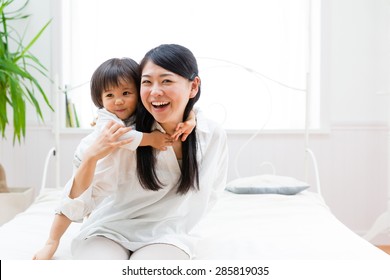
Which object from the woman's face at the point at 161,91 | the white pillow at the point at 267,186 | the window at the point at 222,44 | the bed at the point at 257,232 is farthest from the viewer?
the window at the point at 222,44

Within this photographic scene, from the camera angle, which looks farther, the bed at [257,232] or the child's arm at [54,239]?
the bed at [257,232]

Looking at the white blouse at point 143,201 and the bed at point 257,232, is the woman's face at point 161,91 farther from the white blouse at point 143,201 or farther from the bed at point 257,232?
the bed at point 257,232

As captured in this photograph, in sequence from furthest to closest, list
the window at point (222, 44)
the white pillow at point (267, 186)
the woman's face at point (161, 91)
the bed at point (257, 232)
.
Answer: the window at point (222, 44)
the white pillow at point (267, 186)
the bed at point (257, 232)
the woman's face at point (161, 91)

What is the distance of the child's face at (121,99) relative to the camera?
151 cm

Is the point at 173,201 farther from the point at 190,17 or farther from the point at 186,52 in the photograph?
the point at 190,17

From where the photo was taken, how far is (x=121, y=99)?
4.96 ft

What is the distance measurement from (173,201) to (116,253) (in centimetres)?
22

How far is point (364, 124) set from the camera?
342 cm

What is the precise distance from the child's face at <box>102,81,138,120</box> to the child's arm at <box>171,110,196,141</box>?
0.15 meters

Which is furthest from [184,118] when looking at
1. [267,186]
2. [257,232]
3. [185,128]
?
[267,186]

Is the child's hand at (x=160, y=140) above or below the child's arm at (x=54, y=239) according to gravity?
above

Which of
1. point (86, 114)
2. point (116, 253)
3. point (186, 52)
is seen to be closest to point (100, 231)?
point (116, 253)

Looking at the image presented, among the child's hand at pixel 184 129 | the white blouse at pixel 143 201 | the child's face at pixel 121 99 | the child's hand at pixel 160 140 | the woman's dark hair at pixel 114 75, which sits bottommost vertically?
the white blouse at pixel 143 201

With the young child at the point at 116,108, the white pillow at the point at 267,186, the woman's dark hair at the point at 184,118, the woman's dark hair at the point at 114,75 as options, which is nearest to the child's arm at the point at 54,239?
the young child at the point at 116,108
